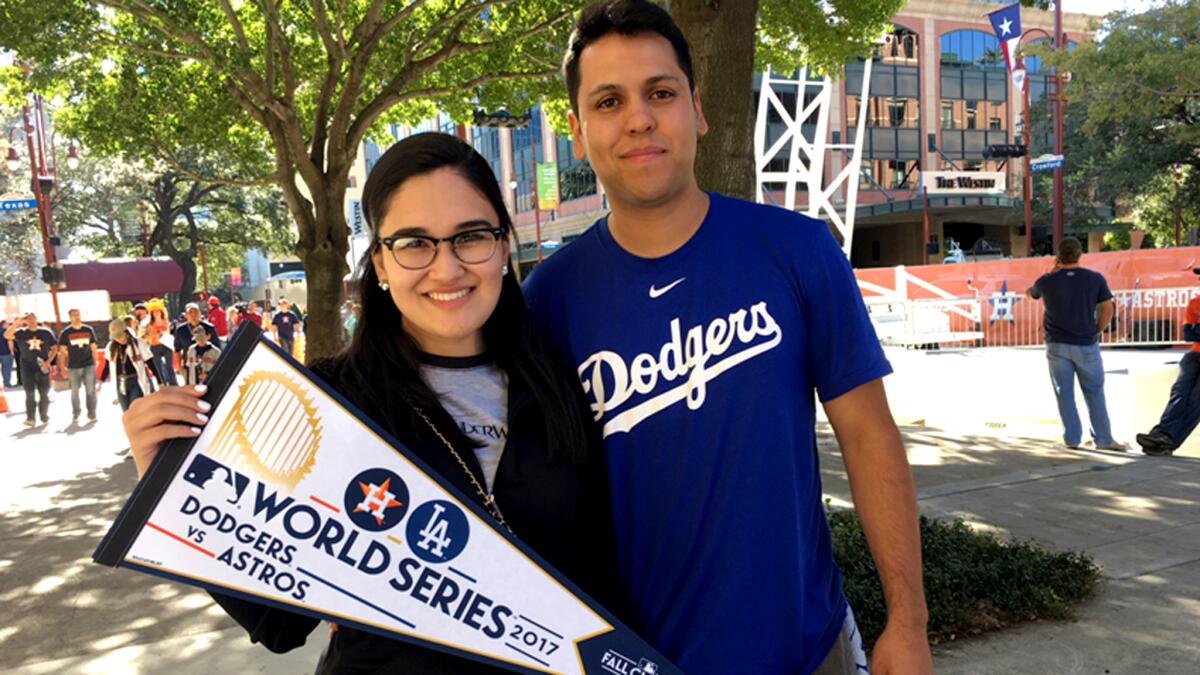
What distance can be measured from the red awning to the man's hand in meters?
43.1

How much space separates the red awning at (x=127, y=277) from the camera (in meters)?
38.5

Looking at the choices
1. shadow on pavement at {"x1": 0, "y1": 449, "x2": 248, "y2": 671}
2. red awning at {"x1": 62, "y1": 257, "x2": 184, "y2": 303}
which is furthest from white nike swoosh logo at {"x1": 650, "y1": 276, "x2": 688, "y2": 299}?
red awning at {"x1": 62, "y1": 257, "x2": 184, "y2": 303}

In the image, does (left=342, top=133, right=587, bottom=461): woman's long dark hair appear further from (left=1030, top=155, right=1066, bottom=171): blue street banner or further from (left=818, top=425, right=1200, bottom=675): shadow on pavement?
(left=1030, top=155, right=1066, bottom=171): blue street banner

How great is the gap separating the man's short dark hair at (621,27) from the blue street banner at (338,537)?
37.0 inches

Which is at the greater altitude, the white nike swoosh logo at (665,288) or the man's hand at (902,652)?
the white nike swoosh logo at (665,288)

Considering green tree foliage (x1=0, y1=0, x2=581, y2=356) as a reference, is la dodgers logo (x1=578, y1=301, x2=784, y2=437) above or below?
below

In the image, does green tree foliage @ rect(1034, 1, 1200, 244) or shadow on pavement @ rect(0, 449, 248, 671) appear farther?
green tree foliage @ rect(1034, 1, 1200, 244)

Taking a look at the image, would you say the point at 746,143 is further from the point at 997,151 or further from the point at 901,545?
the point at 997,151

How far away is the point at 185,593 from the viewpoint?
5504mm

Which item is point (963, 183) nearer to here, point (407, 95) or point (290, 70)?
point (407, 95)

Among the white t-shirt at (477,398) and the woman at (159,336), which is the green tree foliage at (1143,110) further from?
the white t-shirt at (477,398)

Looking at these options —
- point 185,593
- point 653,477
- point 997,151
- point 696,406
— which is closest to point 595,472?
point 653,477

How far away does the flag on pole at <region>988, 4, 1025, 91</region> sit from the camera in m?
23.4

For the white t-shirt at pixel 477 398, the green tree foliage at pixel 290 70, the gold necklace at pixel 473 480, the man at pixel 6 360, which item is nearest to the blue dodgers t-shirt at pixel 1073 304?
the green tree foliage at pixel 290 70
